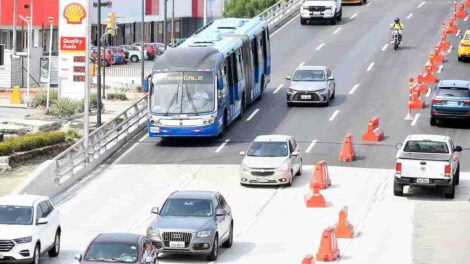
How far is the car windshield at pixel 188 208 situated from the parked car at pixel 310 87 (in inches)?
847

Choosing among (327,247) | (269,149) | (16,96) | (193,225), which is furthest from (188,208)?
(16,96)

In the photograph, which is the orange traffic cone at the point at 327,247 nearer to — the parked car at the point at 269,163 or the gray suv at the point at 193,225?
the gray suv at the point at 193,225

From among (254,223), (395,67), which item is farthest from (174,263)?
(395,67)

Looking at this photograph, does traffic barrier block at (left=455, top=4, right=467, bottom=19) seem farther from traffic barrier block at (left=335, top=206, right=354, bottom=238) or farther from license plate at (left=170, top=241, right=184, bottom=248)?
license plate at (left=170, top=241, right=184, bottom=248)

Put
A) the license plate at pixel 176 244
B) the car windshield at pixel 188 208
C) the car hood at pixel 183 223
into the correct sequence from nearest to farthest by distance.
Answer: the license plate at pixel 176 244 < the car hood at pixel 183 223 < the car windshield at pixel 188 208

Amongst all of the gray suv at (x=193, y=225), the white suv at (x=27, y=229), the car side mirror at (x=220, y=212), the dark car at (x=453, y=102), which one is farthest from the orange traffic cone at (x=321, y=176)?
the white suv at (x=27, y=229)

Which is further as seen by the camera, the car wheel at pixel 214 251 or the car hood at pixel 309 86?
the car hood at pixel 309 86

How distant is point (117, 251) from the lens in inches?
1013

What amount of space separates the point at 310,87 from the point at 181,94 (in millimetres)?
8643

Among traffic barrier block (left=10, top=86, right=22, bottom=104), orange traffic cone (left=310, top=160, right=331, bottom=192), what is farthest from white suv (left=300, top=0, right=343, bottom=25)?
orange traffic cone (left=310, top=160, right=331, bottom=192)

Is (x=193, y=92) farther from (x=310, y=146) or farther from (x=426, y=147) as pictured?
(x=426, y=147)

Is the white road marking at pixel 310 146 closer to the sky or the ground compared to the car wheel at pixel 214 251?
closer to the sky

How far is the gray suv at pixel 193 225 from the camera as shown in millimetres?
29000

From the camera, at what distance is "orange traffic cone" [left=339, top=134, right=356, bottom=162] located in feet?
139
